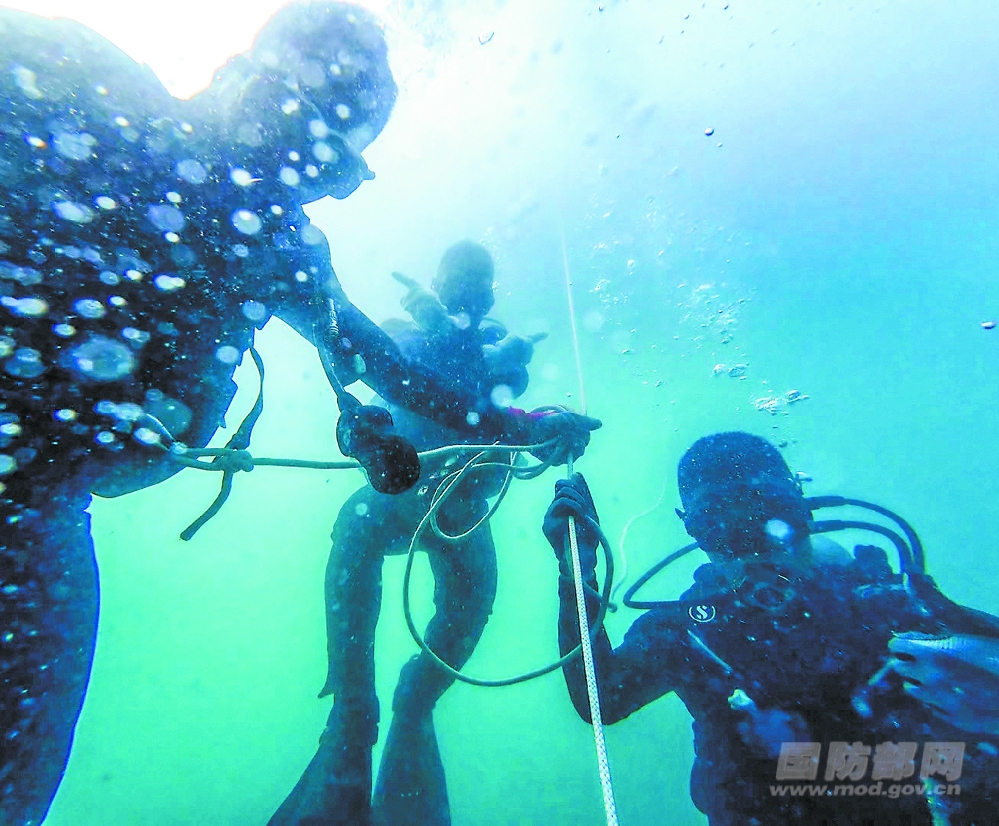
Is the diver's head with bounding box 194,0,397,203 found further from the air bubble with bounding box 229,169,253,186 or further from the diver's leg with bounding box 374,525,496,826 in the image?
the diver's leg with bounding box 374,525,496,826

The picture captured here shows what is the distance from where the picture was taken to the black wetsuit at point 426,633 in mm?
3355

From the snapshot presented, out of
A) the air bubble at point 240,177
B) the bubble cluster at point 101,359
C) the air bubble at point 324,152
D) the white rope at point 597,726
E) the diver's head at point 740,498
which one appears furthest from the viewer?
the diver's head at point 740,498

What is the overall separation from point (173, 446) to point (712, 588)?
4.38m

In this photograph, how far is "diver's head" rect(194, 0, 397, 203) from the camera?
218 cm

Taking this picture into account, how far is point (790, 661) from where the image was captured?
3619mm

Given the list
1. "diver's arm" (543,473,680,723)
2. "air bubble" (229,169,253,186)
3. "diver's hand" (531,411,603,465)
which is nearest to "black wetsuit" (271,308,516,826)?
"diver's hand" (531,411,603,465)

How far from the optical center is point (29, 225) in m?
1.64

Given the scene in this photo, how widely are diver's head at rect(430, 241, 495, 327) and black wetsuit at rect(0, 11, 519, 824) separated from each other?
8.35 ft

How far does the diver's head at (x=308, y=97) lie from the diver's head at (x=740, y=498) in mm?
4241

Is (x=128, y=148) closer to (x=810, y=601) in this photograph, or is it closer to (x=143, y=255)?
(x=143, y=255)

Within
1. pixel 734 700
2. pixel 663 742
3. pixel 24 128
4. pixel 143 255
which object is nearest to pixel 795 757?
pixel 734 700

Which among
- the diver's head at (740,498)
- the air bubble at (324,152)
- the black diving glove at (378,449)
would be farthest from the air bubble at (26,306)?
the diver's head at (740,498)

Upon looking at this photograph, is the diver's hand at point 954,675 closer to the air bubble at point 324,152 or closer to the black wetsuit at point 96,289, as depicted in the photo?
the black wetsuit at point 96,289

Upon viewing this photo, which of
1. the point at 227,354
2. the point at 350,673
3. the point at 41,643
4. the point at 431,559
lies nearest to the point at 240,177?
the point at 227,354
